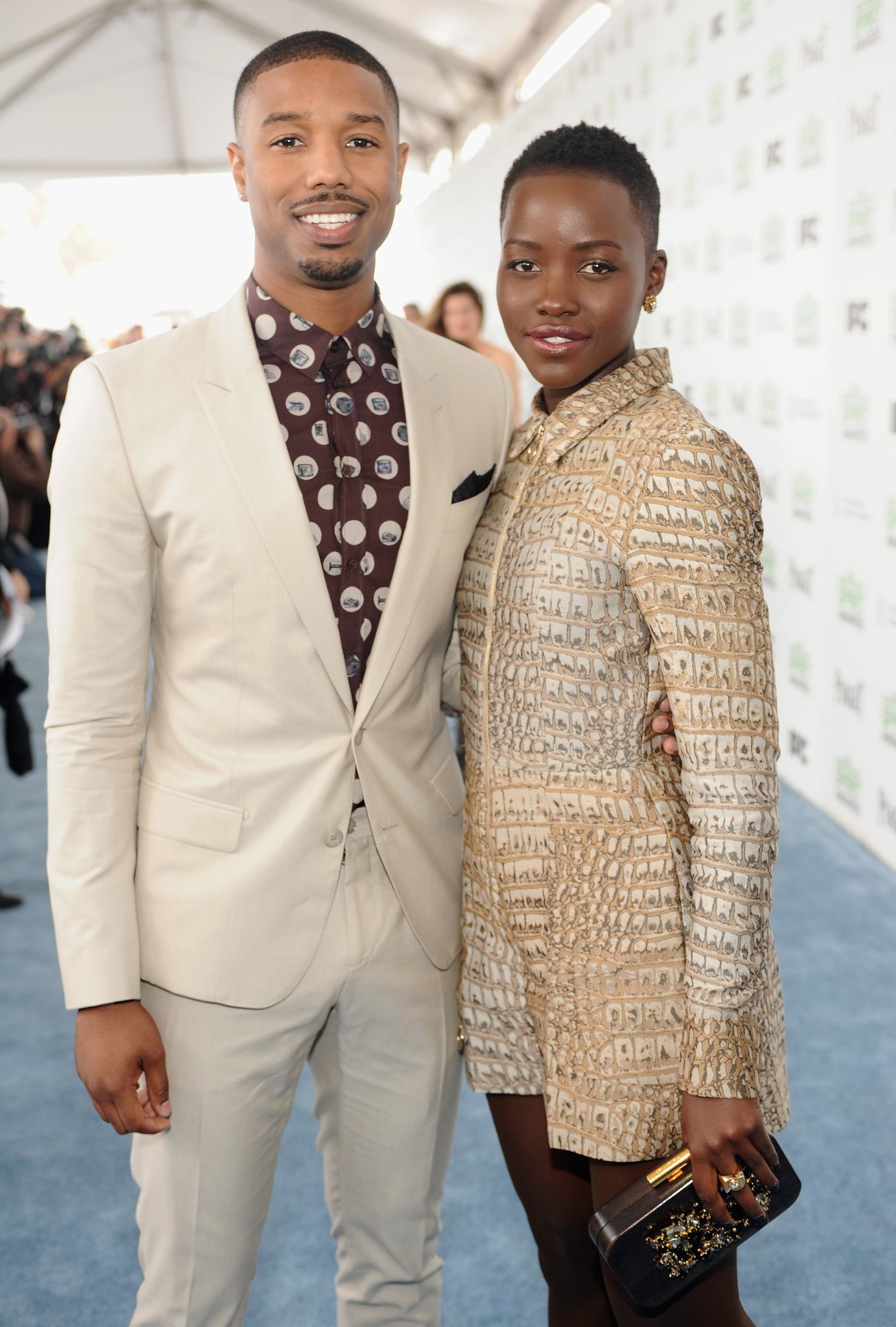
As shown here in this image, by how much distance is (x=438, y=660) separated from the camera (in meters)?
1.58

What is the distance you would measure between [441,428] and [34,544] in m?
8.58

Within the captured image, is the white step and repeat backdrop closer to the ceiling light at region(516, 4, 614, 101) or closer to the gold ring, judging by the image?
the gold ring

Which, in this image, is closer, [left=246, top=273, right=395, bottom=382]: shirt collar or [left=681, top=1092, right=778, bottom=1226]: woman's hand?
[left=681, top=1092, right=778, bottom=1226]: woman's hand

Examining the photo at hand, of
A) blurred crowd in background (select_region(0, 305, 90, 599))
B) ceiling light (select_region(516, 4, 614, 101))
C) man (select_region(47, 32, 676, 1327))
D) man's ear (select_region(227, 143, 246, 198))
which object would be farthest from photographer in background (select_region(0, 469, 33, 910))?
Answer: ceiling light (select_region(516, 4, 614, 101))

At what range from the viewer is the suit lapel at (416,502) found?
1.42m

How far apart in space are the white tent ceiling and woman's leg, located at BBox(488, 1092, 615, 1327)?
30.5ft

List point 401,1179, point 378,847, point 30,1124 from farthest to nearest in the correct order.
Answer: point 30,1124 → point 401,1179 → point 378,847

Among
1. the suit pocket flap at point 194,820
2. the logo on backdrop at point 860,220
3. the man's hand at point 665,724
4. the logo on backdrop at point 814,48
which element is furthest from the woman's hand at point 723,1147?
the logo on backdrop at point 814,48

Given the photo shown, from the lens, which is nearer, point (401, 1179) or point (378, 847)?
point (378, 847)

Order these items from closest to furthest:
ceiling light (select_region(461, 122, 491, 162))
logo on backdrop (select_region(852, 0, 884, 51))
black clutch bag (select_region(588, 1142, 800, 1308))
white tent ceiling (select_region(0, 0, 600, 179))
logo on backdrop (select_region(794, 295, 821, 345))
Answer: black clutch bag (select_region(588, 1142, 800, 1308)) < logo on backdrop (select_region(852, 0, 884, 51)) < logo on backdrop (select_region(794, 295, 821, 345)) < white tent ceiling (select_region(0, 0, 600, 179)) < ceiling light (select_region(461, 122, 491, 162))

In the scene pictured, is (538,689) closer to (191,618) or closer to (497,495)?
(497,495)

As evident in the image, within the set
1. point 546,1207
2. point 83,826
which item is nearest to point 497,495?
point 83,826

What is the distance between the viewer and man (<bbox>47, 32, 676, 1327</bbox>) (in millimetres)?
1354

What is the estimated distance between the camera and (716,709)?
1.21 m
